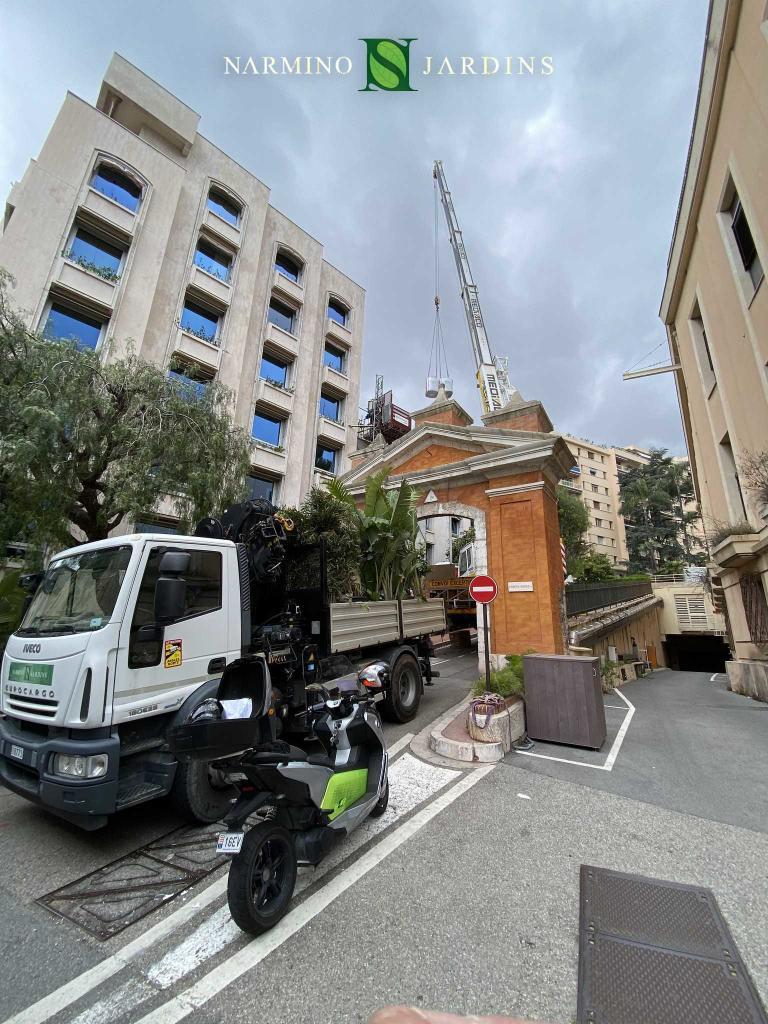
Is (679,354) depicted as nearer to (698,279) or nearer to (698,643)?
(698,279)

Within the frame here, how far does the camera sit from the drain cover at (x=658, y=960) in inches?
80.2

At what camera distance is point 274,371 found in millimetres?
19484

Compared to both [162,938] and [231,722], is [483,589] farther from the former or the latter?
[162,938]

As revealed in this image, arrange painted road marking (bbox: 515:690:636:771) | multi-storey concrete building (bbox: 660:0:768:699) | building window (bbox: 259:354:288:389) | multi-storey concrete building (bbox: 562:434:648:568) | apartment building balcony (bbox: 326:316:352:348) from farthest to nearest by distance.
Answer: multi-storey concrete building (bbox: 562:434:648:568), apartment building balcony (bbox: 326:316:352:348), building window (bbox: 259:354:288:389), multi-storey concrete building (bbox: 660:0:768:699), painted road marking (bbox: 515:690:636:771)

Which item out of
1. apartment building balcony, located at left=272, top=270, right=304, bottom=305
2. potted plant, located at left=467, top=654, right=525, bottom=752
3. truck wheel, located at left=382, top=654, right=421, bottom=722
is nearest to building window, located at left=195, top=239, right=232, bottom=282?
apartment building balcony, located at left=272, top=270, right=304, bottom=305

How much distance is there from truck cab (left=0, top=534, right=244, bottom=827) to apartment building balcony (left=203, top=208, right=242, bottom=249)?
1868 cm

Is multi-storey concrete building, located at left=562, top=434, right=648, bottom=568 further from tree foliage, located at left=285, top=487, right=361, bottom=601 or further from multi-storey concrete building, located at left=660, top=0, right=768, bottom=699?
tree foliage, located at left=285, top=487, right=361, bottom=601

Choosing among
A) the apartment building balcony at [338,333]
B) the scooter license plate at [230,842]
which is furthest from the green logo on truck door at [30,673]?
the apartment building balcony at [338,333]

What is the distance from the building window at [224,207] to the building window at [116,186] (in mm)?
3087

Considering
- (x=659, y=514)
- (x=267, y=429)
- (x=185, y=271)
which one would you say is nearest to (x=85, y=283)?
(x=185, y=271)

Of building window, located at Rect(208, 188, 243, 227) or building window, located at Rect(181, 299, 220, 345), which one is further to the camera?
building window, located at Rect(208, 188, 243, 227)

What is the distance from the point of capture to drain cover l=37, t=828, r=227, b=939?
2.75m

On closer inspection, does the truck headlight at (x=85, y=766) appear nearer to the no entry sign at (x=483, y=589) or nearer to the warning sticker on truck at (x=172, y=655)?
the warning sticker on truck at (x=172, y=655)

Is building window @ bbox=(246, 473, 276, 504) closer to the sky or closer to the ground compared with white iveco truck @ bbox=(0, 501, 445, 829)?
closer to the sky
